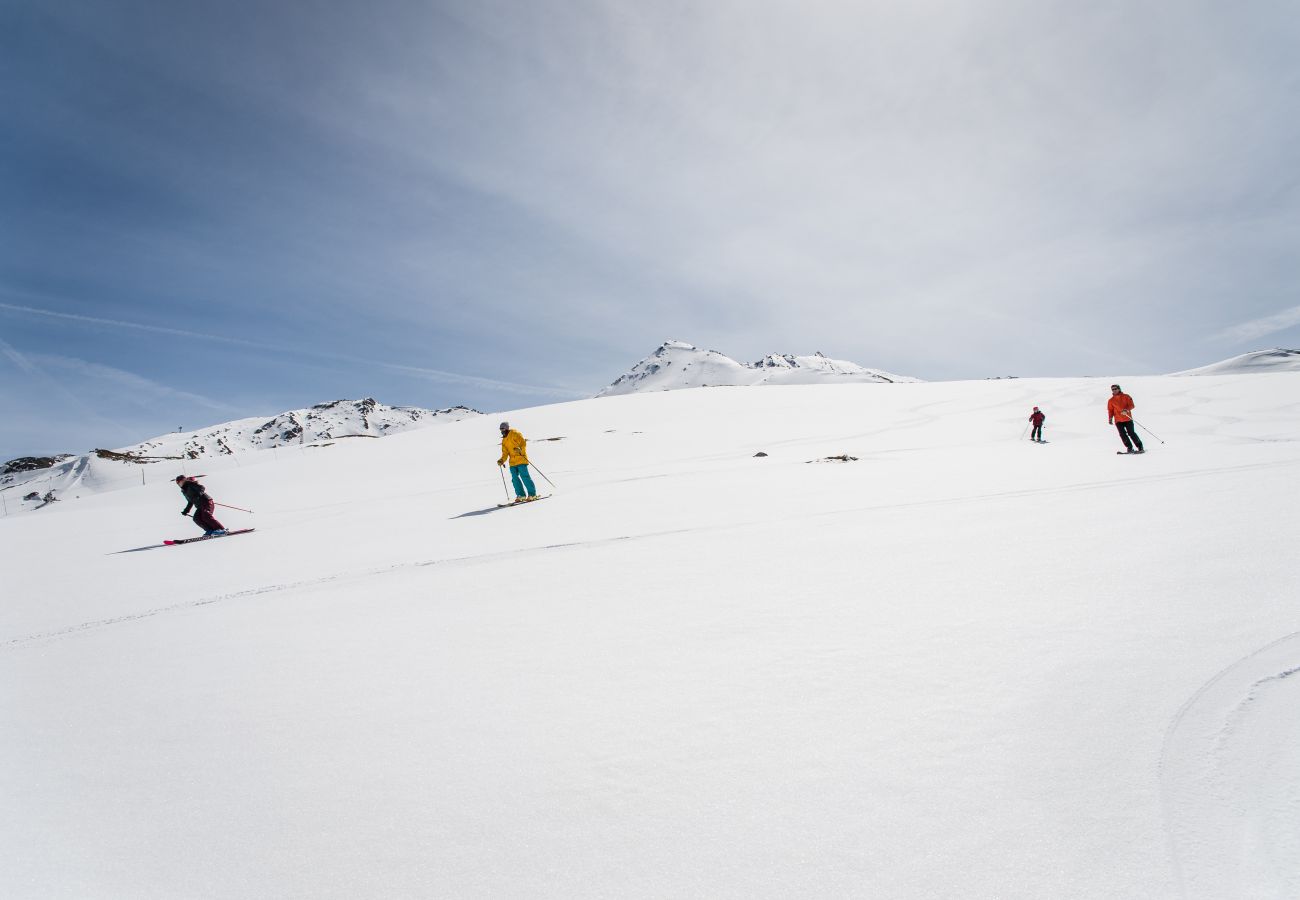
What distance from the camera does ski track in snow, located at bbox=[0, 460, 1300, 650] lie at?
547 centimetres

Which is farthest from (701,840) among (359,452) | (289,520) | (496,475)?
(359,452)

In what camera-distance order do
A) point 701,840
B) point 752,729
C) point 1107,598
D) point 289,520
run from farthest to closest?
point 289,520 → point 1107,598 → point 752,729 → point 701,840

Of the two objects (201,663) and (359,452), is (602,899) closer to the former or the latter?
(201,663)

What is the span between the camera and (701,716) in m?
2.80

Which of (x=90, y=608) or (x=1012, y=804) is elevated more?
(x=90, y=608)

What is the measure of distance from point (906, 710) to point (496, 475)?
736 inches

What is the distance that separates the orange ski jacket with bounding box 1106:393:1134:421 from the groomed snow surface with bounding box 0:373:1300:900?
780 centimetres

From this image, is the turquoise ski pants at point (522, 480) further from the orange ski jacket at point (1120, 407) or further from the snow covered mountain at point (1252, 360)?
the snow covered mountain at point (1252, 360)

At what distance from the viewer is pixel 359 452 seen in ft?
99.7

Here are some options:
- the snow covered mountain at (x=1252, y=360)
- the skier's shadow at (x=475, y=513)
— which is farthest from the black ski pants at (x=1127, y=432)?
the snow covered mountain at (x=1252, y=360)

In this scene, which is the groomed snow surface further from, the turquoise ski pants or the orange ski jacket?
the orange ski jacket

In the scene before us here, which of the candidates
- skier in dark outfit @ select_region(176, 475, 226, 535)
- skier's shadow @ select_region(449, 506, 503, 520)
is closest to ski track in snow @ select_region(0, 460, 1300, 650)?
skier's shadow @ select_region(449, 506, 503, 520)

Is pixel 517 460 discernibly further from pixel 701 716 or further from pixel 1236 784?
pixel 1236 784

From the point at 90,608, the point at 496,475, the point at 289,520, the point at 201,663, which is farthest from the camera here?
the point at 496,475
